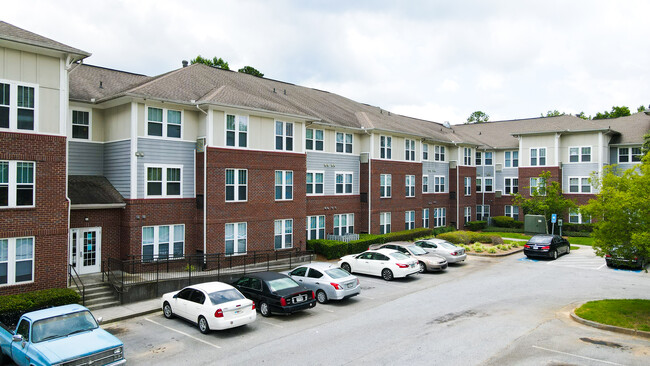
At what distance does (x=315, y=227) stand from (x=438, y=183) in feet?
54.6

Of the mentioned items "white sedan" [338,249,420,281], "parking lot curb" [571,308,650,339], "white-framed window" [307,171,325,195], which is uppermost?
"white-framed window" [307,171,325,195]

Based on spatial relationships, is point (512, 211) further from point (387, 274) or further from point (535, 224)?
point (387, 274)

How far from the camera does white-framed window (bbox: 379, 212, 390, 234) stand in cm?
3362

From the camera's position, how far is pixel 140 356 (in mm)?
12070

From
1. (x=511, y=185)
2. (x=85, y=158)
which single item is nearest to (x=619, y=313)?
(x=85, y=158)

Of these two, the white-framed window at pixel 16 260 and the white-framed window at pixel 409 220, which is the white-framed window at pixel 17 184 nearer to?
the white-framed window at pixel 16 260

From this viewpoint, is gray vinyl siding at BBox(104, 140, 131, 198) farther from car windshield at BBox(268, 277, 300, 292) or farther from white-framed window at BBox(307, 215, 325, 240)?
white-framed window at BBox(307, 215, 325, 240)

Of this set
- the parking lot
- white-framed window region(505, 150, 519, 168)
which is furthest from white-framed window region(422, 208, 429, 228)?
the parking lot

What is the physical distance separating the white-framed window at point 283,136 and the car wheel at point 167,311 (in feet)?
37.8

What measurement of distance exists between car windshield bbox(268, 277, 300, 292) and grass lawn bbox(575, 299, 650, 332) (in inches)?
392

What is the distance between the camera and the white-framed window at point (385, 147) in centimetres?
3353

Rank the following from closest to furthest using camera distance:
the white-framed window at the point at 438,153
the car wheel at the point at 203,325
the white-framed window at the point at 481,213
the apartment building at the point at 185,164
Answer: the car wheel at the point at 203,325, the apartment building at the point at 185,164, the white-framed window at the point at 438,153, the white-framed window at the point at 481,213

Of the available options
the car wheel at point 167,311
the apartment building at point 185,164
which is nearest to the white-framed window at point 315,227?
the apartment building at point 185,164

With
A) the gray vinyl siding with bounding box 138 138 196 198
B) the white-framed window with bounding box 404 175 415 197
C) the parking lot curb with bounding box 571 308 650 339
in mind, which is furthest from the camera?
the white-framed window with bounding box 404 175 415 197
